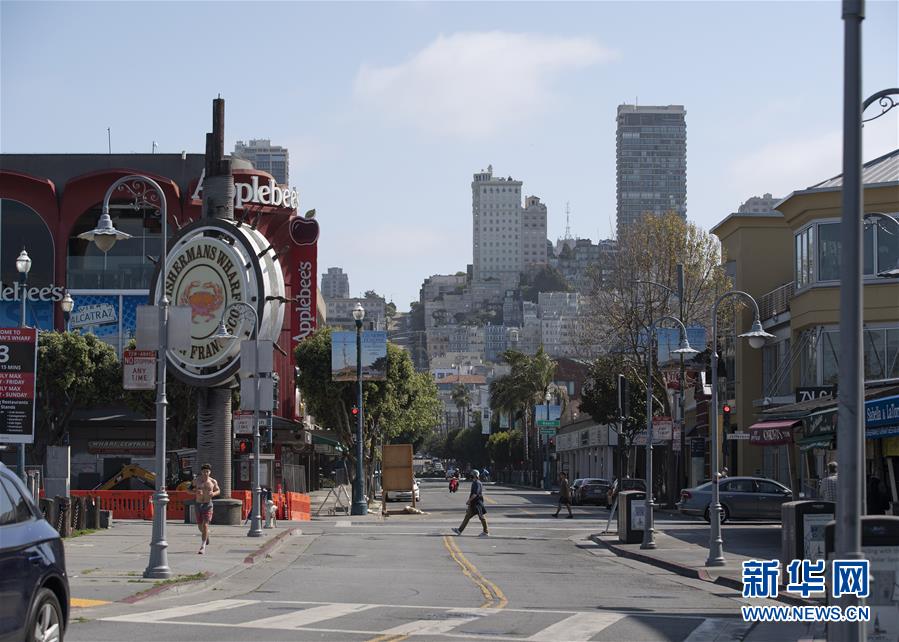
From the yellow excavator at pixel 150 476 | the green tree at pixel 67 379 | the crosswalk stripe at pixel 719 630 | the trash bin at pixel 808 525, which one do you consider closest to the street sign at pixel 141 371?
the crosswalk stripe at pixel 719 630

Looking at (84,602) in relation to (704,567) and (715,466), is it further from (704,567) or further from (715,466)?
(715,466)

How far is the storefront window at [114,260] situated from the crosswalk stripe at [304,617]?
5217 centimetres

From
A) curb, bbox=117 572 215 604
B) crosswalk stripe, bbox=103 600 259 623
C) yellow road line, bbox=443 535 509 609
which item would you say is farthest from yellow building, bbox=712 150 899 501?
crosswalk stripe, bbox=103 600 259 623

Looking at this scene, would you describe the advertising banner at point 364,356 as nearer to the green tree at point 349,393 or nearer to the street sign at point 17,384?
the green tree at point 349,393

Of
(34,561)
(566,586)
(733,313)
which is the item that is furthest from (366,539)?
(733,313)

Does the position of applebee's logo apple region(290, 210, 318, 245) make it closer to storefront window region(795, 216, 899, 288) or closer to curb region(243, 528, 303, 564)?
storefront window region(795, 216, 899, 288)

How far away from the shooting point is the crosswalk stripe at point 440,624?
1410 centimetres

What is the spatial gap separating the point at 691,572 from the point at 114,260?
4989cm

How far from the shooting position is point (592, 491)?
205ft

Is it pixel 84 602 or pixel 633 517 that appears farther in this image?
pixel 633 517

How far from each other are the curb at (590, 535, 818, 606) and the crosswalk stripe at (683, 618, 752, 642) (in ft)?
3.81

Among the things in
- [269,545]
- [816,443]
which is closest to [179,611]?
[269,545]

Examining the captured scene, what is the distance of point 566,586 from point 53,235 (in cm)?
5233

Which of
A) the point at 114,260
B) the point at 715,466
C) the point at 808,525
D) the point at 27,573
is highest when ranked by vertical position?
the point at 114,260
